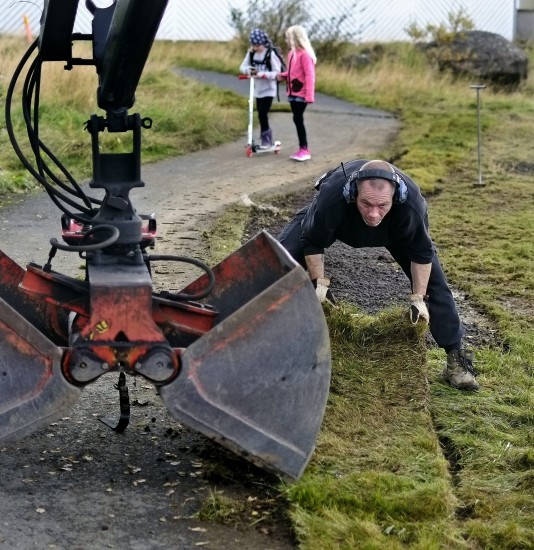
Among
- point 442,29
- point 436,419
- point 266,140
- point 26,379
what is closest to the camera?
point 26,379

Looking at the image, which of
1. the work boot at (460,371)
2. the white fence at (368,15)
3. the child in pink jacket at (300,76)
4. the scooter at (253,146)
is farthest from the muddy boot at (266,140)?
the white fence at (368,15)

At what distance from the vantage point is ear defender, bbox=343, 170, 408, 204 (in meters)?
5.31

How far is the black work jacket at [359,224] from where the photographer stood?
557 centimetres

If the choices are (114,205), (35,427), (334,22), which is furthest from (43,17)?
(334,22)

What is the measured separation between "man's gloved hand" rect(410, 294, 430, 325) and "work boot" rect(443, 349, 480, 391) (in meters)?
0.28

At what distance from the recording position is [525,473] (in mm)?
4730

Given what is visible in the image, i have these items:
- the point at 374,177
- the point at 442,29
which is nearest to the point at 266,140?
the point at 374,177

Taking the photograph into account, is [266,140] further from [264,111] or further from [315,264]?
[315,264]

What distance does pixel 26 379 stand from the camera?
4090mm

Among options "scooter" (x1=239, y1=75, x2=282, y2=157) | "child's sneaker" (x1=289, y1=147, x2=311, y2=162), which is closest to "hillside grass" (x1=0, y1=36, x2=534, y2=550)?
"child's sneaker" (x1=289, y1=147, x2=311, y2=162)

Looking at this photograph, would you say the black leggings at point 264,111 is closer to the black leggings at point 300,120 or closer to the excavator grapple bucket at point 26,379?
the black leggings at point 300,120

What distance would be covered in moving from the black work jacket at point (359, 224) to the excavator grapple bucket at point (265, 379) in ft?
4.87

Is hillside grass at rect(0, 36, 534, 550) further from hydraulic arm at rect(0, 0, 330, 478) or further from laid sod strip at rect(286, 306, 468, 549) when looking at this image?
hydraulic arm at rect(0, 0, 330, 478)

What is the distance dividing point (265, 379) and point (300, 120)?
382 inches
